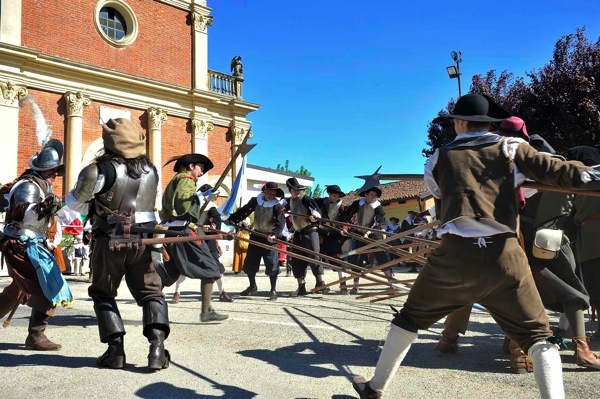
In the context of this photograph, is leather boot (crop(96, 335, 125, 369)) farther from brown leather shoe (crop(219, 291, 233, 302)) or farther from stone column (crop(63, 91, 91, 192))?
stone column (crop(63, 91, 91, 192))

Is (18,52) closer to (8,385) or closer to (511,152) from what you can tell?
(8,385)

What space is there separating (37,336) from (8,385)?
1037 millimetres

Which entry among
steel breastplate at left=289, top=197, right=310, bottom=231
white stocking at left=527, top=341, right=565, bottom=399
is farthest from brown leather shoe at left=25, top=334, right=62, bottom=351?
steel breastplate at left=289, top=197, right=310, bottom=231

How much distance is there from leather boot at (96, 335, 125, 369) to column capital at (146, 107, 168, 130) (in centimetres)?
1655

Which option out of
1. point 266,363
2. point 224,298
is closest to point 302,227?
point 224,298

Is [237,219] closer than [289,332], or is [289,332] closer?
[289,332]

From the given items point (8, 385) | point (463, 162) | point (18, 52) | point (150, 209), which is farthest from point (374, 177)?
point (18, 52)

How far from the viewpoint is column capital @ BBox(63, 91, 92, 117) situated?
17.3 meters

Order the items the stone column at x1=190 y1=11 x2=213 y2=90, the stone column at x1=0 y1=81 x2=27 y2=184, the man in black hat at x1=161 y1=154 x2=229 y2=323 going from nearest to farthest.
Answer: the man in black hat at x1=161 y1=154 x2=229 y2=323
the stone column at x1=0 y1=81 x2=27 y2=184
the stone column at x1=190 y1=11 x2=213 y2=90

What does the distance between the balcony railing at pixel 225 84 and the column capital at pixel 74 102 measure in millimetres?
5899

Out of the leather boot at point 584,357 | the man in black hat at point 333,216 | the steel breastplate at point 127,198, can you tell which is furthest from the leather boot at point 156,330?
the man in black hat at point 333,216

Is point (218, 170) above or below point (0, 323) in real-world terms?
above

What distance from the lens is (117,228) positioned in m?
3.78

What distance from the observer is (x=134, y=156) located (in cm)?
399
